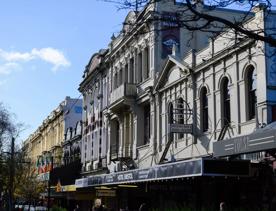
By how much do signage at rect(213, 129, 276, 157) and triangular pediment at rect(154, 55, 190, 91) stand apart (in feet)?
32.3

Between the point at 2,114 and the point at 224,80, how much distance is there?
26.0 m

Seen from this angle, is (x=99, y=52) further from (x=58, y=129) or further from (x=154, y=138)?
(x=58, y=129)

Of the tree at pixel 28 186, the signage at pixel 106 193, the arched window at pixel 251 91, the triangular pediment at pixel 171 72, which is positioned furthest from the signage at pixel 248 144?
the tree at pixel 28 186

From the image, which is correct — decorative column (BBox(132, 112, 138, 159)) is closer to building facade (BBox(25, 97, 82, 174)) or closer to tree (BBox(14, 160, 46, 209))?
tree (BBox(14, 160, 46, 209))

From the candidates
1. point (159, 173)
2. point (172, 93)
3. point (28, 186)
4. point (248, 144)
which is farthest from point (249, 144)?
point (28, 186)

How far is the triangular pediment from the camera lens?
1099 inches

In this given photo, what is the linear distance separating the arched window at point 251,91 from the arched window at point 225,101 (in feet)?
5.48

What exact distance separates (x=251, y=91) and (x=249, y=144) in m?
6.50

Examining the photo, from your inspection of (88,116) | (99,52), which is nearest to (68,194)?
(88,116)

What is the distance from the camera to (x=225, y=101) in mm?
24297

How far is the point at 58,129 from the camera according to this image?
227 feet

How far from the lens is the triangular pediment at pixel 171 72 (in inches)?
1099

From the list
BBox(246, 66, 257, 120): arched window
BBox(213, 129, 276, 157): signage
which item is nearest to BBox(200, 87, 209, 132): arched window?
BBox(246, 66, 257, 120): arched window

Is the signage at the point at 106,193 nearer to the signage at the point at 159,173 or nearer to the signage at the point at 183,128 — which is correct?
the signage at the point at 159,173
